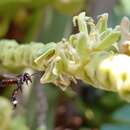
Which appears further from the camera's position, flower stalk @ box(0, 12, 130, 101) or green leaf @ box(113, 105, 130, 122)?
green leaf @ box(113, 105, 130, 122)

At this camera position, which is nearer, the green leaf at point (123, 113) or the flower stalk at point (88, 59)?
the flower stalk at point (88, 59)

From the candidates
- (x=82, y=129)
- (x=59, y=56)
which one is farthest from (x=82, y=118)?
(x=59, y=56)

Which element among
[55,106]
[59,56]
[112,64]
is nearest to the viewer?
[112,64]

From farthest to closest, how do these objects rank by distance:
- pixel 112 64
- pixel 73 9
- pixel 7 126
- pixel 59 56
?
pixel 73 9 → pixel 7 126 → pixel 59 56 → pixel 112 64

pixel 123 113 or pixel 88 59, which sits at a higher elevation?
pixel 123 113

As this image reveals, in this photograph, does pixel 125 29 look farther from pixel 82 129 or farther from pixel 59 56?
pixel 82 129

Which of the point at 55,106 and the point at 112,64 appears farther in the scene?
the point at 55,106

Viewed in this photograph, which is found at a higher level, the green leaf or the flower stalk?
the green leaf

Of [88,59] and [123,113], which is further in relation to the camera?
[123,113]

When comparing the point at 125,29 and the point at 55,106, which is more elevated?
the point at 55,106

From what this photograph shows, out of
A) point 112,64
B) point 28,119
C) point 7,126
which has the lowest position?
point 112,64

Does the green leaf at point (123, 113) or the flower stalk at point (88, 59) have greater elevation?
the green leaf at point (123, 113)
